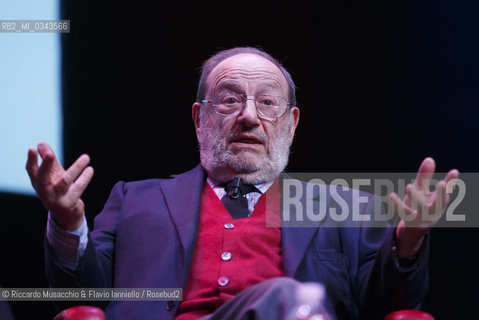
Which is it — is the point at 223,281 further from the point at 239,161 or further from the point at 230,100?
the point at 230,100

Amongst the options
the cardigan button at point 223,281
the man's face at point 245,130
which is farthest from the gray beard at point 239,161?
the cardigan button at point 223,281

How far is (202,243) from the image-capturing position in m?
2.08

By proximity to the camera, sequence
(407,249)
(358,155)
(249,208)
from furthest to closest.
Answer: (358,155) < (249,208) < (407,249)

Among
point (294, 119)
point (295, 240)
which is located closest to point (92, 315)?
point (295, 240)

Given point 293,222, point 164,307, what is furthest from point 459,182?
point 164,307

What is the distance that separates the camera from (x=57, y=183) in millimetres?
1639

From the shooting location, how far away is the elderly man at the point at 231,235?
5.45 feet

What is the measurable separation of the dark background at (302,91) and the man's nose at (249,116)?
0.53 metres

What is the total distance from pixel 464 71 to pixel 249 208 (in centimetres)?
130

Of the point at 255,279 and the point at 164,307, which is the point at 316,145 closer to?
the point at 255,279

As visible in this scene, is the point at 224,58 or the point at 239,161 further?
the point at 224,58

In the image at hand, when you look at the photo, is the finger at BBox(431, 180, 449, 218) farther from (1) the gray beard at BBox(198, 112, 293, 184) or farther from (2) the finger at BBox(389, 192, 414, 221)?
(1) the gray beard at BBox(198, 112, 293, 184)

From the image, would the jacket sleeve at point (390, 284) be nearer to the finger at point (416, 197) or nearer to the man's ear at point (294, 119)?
the finger at point (416, 197)

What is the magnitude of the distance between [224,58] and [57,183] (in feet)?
4.12
